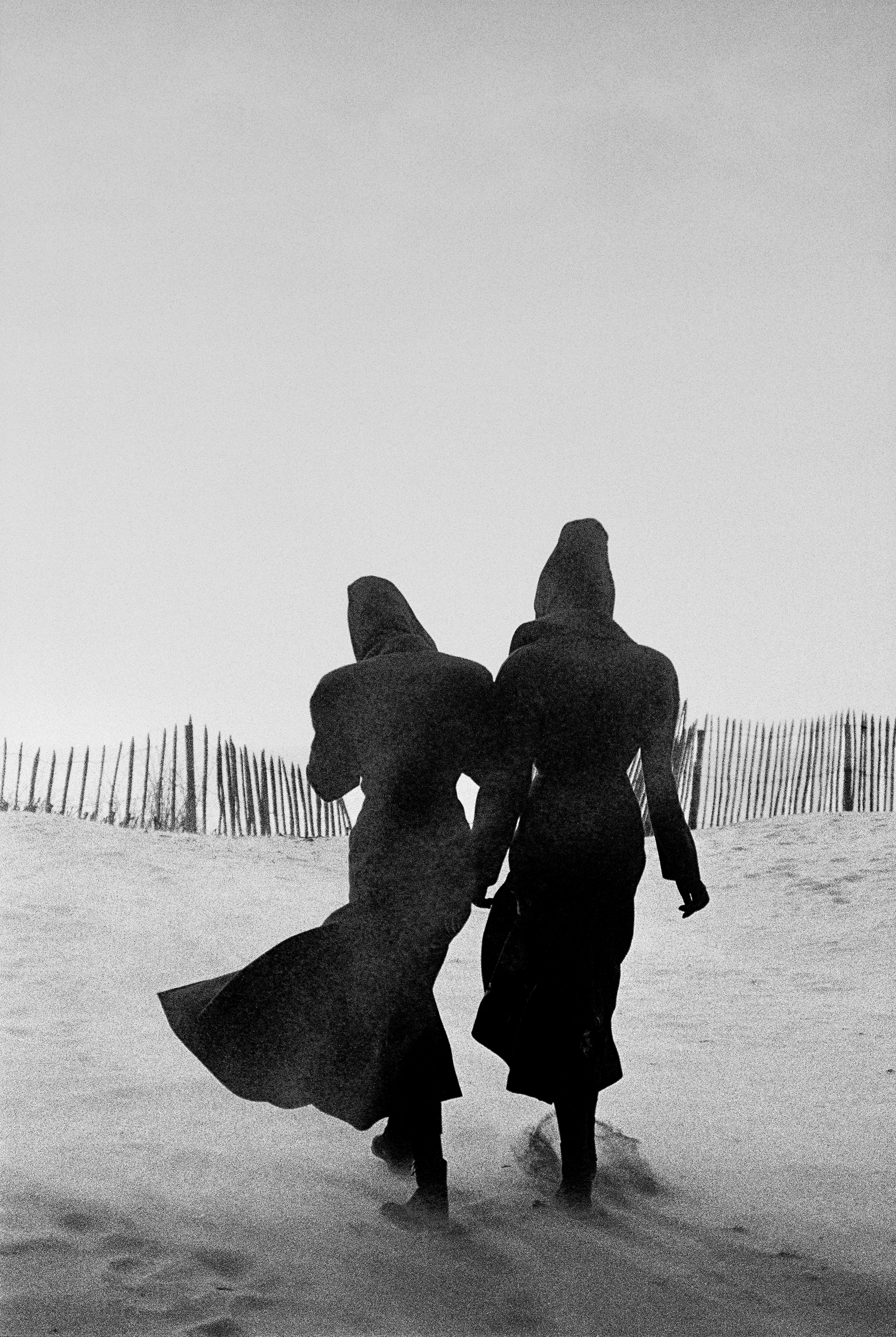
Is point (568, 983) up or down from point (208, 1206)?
up

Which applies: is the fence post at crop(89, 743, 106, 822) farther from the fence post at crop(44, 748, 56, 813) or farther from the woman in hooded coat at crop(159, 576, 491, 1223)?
the woman in hooded coat at crop(159, 576, 491, 1223)

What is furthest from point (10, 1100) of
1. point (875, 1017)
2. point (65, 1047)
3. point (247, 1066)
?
point (875, 1017)

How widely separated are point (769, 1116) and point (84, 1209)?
2721 millimetres

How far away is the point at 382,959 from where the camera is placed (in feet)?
10.7

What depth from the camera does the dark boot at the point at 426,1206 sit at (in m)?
3.16

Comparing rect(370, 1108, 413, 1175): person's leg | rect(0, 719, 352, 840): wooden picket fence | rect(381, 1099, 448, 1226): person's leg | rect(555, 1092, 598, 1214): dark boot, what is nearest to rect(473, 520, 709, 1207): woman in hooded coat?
rect(555, 1092, 598, 1214): dark boot

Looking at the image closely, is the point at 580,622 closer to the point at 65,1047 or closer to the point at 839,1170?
the point at 839,1170

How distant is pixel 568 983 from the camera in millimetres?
3395

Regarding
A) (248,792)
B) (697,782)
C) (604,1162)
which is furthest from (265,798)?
(604,1162)

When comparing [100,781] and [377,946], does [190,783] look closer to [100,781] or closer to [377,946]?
[100,781]

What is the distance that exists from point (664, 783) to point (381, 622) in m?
0.95

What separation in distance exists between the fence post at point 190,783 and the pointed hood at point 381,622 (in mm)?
10266

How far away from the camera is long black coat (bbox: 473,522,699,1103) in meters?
3.38

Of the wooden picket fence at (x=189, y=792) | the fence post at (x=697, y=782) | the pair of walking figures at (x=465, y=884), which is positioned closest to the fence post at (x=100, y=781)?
the wooden picket fence at (x=189, y=792)
